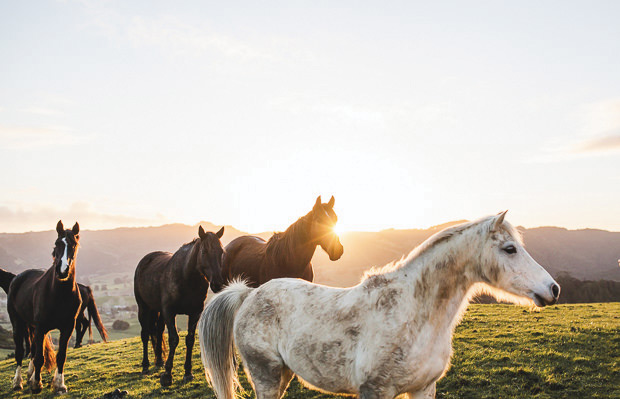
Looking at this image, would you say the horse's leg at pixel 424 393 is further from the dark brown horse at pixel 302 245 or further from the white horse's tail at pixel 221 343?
the dark brown horse at pixel 302 245

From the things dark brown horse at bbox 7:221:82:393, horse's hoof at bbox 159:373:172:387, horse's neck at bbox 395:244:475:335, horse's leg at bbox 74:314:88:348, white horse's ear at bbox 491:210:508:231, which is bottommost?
horse's leg at bbox 74:314:88:348

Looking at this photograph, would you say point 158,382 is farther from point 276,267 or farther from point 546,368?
point 546,368

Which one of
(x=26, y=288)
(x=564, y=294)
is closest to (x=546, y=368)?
(x=26, y=288)

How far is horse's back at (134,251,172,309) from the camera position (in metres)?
10.1

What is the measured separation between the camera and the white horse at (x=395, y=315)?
3688 mm

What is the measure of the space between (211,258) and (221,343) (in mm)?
3830

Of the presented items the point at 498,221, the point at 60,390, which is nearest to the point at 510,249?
the point at 498,221

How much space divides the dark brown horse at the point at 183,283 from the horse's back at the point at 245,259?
1.41 feet

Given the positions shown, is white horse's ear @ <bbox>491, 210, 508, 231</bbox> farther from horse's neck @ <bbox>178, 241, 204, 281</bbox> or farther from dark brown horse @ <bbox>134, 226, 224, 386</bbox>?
horse's neck @ <bbox>178, 241, 204, 281</bbox>

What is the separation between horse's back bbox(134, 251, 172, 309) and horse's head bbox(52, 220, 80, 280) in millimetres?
1904

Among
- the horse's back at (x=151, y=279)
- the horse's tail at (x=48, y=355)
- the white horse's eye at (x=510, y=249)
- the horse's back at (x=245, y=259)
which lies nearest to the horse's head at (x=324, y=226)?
the horse's back at (x=245, y=259)

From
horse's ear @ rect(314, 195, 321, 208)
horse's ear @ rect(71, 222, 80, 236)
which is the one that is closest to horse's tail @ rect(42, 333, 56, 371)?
horse's ear @ rect(71, 222, 80, 236)

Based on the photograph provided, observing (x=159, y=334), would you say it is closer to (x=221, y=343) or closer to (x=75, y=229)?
(x=75, y=229)

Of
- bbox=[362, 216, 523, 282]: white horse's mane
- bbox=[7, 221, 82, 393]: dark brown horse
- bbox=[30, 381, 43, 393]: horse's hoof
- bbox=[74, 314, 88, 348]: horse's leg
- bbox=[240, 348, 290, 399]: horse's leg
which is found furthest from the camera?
bbox=[74, 314, 88, 348]: horse's leg
